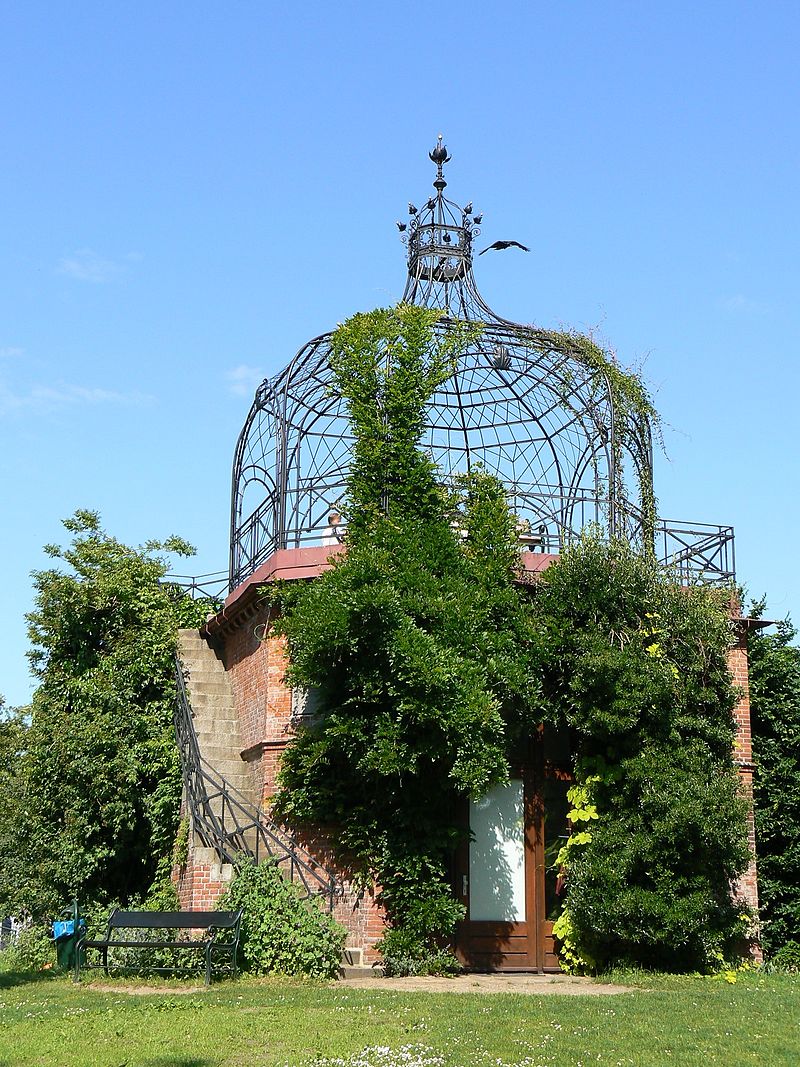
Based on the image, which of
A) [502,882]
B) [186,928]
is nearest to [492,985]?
[502,882]

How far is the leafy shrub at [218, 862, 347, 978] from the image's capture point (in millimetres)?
13703

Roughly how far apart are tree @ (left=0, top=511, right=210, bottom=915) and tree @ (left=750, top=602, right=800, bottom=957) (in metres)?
8.48

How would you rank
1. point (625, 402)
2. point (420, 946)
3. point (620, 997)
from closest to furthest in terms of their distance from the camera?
point (620, 997)
point (420, 946)
point (625, 402)

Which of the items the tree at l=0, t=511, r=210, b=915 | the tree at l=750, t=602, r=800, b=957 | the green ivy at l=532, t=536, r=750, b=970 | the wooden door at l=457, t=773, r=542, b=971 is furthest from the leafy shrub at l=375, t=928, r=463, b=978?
the tree at l=750, t=602, r=800, b=957

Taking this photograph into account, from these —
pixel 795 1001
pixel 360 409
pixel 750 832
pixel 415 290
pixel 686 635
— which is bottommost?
pixel 795 1001

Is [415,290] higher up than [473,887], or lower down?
higher up

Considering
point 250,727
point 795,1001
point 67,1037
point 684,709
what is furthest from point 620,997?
point 250,727

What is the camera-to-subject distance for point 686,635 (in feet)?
51.7

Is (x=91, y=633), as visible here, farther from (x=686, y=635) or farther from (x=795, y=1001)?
(x=795, y=1001)

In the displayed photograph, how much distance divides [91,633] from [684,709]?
8.86 meters

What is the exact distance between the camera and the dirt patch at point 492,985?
13.0 metres

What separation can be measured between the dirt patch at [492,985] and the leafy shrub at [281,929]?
0.42 m

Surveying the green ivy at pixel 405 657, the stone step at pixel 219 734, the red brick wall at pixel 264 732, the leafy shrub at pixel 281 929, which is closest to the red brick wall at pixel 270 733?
the red brick wall at pixel 264 732

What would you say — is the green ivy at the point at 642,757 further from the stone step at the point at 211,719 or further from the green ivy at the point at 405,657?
the stone step at the point at 211,719
